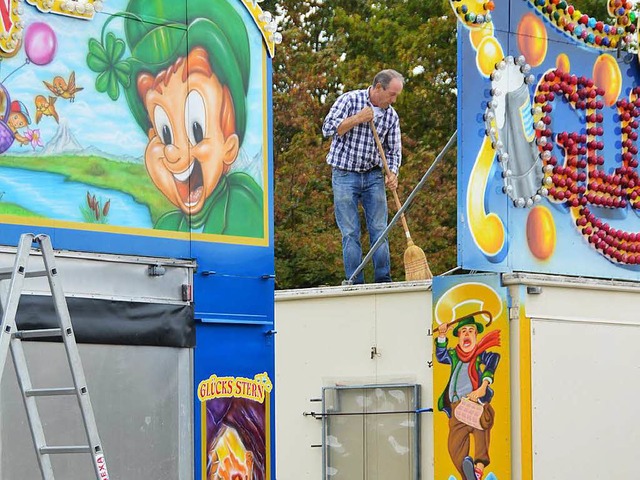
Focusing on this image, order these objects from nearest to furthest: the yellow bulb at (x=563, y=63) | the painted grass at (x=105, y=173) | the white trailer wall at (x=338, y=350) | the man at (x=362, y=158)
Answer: the painted grass at (x=105, y=173)
the white trailer wall at (x=338, y=350)
the yellow bulb at (x=563, y=63)
the man at (x=362, y=158)

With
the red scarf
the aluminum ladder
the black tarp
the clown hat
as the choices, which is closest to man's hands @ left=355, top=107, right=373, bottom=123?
the red scarf

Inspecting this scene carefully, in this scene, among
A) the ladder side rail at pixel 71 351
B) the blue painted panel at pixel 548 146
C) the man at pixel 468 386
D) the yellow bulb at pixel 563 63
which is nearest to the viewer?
the ladder side rail at pixel 71 351

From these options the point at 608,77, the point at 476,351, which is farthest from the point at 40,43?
the point at 608,77

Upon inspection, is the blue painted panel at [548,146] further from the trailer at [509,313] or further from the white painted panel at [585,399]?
the white painted panel at [585,399]

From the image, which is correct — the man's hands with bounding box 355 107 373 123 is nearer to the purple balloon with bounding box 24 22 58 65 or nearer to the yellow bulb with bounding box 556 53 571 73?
the yellow bulb with bounding box 556 53 571 73

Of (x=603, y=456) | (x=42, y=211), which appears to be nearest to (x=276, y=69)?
(x=603, y=456)

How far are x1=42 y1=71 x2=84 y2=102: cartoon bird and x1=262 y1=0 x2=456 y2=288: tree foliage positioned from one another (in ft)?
40.7

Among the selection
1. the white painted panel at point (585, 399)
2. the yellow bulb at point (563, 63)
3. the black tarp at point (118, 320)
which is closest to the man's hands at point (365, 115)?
the yellow bulb at point (563, 63)

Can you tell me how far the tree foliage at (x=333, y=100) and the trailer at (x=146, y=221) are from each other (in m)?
11.4

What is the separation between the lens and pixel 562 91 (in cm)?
1175

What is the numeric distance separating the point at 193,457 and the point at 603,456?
11.9ft

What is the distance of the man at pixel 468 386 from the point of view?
1077 centimetres

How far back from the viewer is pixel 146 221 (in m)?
9.09

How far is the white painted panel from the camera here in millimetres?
10688
